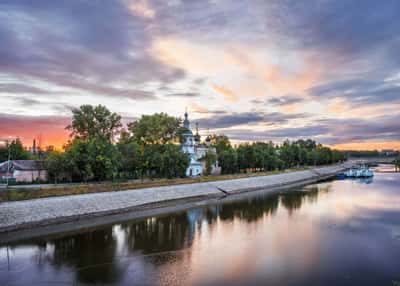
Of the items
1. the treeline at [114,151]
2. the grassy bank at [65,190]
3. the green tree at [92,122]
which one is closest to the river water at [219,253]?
the grassy bank at [65,190]

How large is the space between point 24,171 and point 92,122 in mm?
14250

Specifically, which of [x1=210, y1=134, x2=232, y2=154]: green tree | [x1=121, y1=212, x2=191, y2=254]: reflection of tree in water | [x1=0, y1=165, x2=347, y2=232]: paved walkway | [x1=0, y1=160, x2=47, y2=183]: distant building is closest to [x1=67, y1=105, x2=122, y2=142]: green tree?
[x1=0, y1=160, x2=47, y2=183]: distant building

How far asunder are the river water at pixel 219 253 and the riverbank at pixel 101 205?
3034mm

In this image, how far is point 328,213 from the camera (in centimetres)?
2988

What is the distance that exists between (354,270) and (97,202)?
21.7 m

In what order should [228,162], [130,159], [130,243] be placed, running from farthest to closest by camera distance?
1. [228,162]
2. [130,159]
3. [130,243]

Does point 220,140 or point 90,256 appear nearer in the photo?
point 90,256

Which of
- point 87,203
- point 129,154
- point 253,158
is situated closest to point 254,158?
point 253,158

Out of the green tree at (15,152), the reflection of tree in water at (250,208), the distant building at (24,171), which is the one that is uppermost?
the green tree at (15,152)

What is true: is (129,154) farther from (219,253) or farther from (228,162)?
(219,253)

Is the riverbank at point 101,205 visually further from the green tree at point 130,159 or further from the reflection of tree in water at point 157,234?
the green tree at point 130,159

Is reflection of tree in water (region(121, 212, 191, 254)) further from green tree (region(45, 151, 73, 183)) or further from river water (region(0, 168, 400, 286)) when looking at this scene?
green tree (region(45, 151, 73, 183))

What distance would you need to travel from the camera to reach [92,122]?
158 ft

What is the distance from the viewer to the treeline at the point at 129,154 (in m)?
35.2
